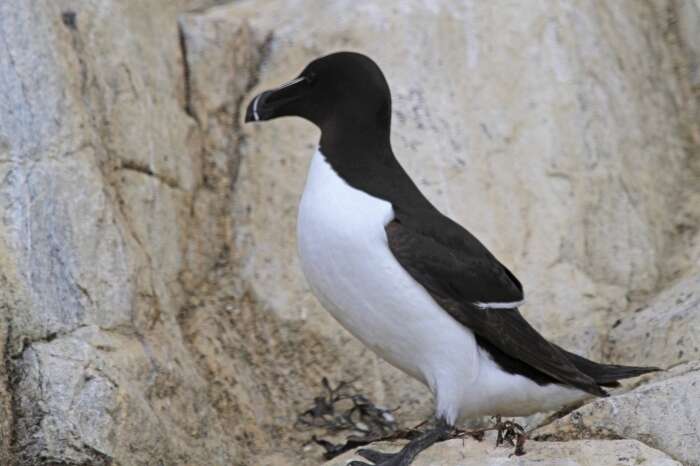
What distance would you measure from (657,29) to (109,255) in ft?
13.4

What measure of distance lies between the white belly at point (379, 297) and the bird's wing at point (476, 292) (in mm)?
44

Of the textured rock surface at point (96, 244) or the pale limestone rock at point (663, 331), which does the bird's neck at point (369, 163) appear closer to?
the textured rock surface at point (96, 244)

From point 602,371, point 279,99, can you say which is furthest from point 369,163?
point 602,371

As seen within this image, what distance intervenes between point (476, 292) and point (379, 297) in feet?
1.55

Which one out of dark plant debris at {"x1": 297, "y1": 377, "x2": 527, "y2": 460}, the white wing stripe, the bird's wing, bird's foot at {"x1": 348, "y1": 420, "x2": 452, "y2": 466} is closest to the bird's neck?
the bird's wing

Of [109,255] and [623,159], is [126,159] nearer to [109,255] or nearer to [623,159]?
[109,255]

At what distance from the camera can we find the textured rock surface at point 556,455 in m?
5.16

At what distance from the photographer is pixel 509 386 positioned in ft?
19.9

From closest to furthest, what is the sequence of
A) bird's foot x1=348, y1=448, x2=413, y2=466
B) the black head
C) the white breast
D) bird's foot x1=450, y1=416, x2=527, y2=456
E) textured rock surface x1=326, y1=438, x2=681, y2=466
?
textured rock surface x1=326, y1=438, x2=681, y2=466, bird's foot x1=450, y1=416, x2=527, y2=456, bird's foot x1=348, y1=448, x2=413, y2=466, the white breast, the black head

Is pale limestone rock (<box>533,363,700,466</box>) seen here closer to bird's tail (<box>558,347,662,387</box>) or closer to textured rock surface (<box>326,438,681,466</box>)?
textured rock surface (<box>326,438,681,466</box>)

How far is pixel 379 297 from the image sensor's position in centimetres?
573

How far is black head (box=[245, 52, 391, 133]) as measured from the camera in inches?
243

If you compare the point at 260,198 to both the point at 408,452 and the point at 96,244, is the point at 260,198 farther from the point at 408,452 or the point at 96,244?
the point at 408,452

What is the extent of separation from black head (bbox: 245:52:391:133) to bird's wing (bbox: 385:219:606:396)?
618 mm
